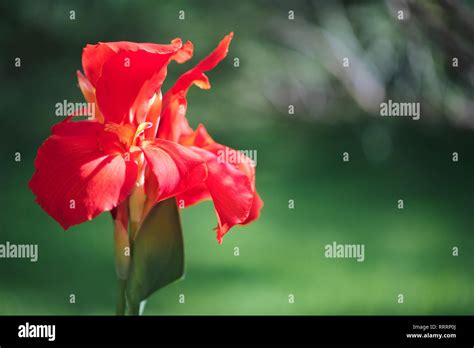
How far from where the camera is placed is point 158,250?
820mm

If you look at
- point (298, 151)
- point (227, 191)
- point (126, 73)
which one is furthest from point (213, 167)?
point (298, 151)

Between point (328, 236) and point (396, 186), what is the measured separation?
0.21 m

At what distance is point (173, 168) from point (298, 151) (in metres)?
1.28

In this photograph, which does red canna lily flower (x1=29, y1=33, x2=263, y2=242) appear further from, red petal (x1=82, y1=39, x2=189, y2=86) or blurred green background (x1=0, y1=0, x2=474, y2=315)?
blurred green background (x1=0, y1=0, x2=474, y2=315)

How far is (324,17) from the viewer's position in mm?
2176

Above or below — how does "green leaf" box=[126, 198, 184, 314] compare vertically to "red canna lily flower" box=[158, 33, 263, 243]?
below

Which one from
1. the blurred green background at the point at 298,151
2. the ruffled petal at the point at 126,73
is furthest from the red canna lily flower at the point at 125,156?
the blurred green background at the point at 298,151

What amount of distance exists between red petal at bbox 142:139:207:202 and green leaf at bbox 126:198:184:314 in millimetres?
25

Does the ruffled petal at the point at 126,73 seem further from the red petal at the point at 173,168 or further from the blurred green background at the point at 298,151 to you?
the blurred green background at the point at 298,151

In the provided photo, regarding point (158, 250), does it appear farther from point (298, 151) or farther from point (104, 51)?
point (298, 151)

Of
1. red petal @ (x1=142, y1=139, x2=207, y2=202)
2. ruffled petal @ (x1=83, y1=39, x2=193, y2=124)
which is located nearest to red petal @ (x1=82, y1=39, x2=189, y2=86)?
ruffled petal @ (x1=83, y1=39, x2=193, y2=124)

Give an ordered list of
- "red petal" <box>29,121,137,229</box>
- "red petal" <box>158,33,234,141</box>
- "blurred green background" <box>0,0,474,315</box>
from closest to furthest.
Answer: "red petal" <box>29,121,137,229</box>
"red petal" <box>158,33,234,141</box>
"blurred green background" <box>0,0,474,315</box>

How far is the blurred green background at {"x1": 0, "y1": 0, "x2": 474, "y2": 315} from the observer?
5.24 feet

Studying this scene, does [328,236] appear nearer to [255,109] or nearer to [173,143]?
[255,109]
